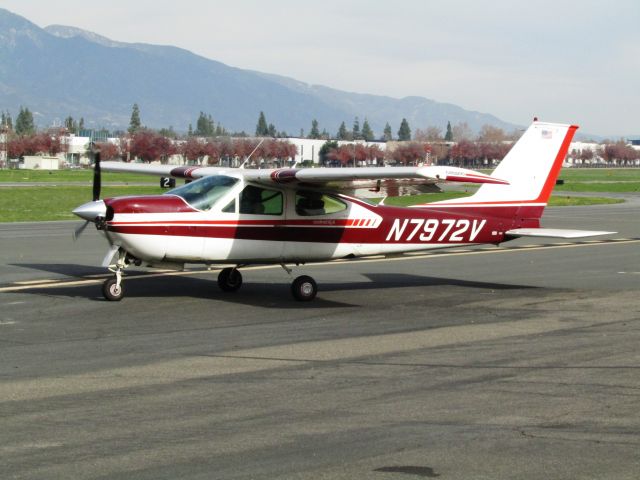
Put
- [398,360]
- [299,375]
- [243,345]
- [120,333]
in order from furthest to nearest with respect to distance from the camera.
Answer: [120,333]
[243,345]
[398,360]
[299,375]

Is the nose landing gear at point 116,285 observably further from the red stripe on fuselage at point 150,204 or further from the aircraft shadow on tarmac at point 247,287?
the red stripe on fuselage at point 150,204

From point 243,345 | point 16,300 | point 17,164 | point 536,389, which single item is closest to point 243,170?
point 16,300

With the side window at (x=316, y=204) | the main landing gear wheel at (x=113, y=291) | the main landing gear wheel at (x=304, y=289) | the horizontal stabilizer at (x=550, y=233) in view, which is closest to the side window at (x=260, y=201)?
the side window at (x=316, y=204)

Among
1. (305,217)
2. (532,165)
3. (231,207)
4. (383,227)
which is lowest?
(383,227)

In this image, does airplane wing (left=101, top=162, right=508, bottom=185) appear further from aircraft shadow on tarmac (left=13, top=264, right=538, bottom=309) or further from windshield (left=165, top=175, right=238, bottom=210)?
aircraft shadow on tarmac (left=13, top=264, right=538, bottom=309)

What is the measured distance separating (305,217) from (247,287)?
1993mm

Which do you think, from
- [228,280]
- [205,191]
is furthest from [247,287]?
[205,191]

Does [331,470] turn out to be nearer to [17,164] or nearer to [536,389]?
[536,389]

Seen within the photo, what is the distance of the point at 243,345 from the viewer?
12094 millimetres

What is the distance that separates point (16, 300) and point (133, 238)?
7.16 ft

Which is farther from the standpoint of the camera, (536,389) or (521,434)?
(536,389)

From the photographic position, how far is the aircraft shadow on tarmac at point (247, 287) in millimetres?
16469

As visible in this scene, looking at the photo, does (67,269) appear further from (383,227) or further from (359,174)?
(359,174)

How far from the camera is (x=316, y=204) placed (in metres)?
17.1
